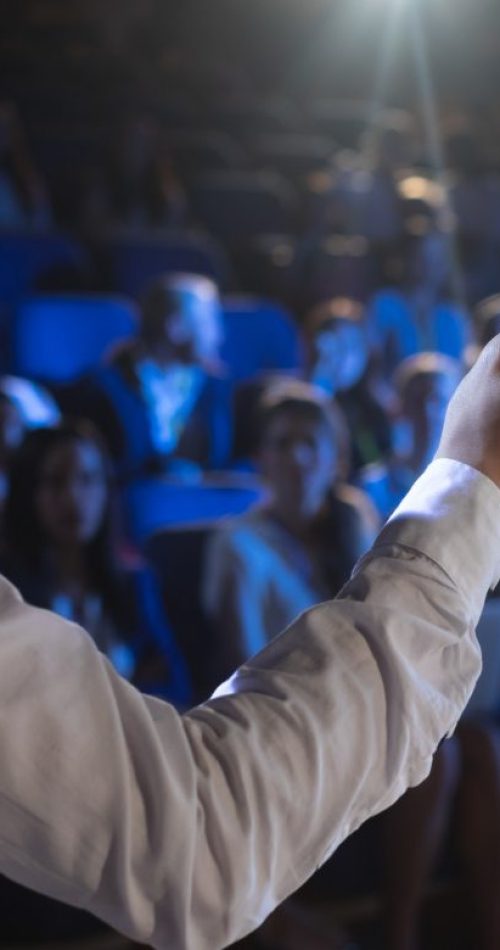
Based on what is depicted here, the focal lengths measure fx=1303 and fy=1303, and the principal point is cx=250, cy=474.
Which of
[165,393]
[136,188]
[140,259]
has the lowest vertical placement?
[165,393]

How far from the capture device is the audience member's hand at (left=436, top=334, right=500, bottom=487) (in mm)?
327

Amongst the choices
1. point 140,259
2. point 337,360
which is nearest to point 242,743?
Answer: point 337,360

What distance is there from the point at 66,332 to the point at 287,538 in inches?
27.5

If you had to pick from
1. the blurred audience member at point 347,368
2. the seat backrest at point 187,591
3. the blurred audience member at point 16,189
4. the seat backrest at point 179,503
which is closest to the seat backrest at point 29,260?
the blurred audience member at point 16,189

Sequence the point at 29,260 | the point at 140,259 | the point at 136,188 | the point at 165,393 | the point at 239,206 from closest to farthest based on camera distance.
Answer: the point at 165,393 < the point at 29,260 < the point at 140,259 < the point at 136,188 < the point at 239,206

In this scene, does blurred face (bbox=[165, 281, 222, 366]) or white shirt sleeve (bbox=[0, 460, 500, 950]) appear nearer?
white shirt sleeve (bbox=[0, 460, 500, 950])

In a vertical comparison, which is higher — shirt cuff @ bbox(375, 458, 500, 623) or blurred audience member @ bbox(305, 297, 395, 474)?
shirt cuff @ bbox(375, 458, 500, 623)

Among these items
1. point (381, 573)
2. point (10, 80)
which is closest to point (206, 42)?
point (10, 80)

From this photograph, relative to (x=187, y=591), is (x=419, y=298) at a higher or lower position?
higher

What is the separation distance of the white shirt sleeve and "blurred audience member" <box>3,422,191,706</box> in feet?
2.47

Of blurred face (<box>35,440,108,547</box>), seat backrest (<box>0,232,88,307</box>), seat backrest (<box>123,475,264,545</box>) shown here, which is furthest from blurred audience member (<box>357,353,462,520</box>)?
seat backrest (<box>0,232,88,307</box>)

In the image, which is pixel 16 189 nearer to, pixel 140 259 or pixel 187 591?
pixel 140 259

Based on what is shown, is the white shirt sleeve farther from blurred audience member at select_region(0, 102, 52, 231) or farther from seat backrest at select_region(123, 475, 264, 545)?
blurred audience member at select_region(0, 102, 52, 231)

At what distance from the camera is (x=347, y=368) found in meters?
1.72
